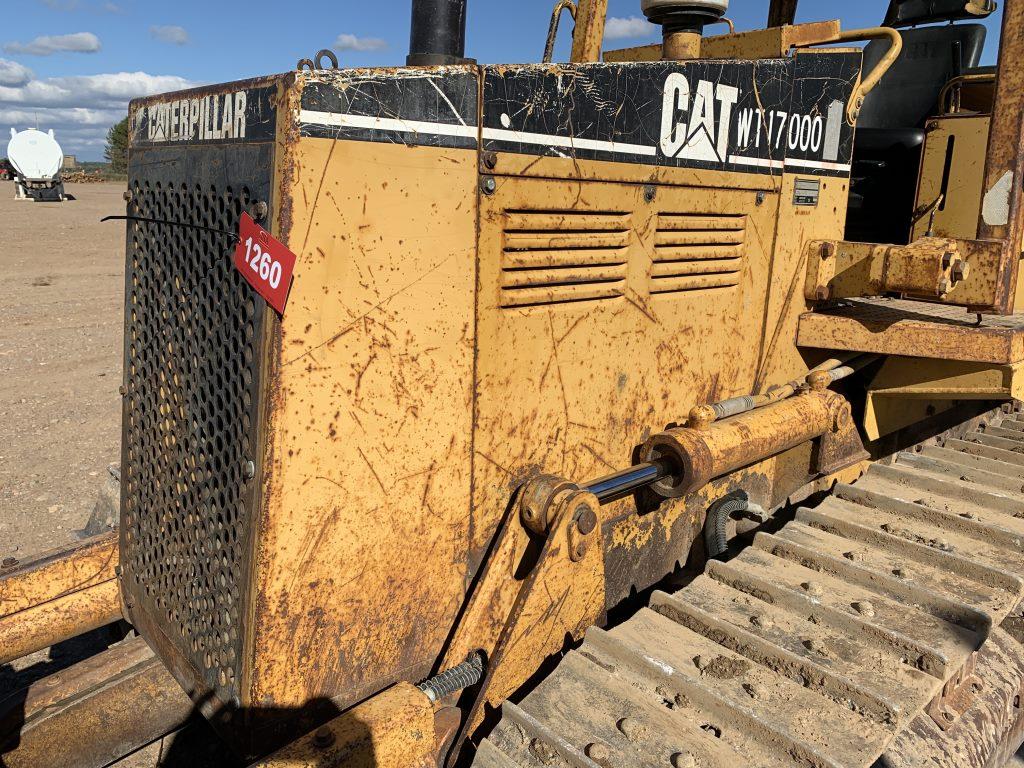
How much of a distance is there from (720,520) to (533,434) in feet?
2.89

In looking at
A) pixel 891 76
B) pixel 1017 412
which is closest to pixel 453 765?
pixel 1017 412

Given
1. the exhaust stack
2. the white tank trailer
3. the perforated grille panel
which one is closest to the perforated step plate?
the perforated grille panel

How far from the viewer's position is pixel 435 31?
7.55 feet

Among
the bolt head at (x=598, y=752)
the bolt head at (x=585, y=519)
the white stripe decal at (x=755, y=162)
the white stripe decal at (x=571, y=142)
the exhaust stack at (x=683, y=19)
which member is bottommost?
the bolt head at (x=598, y=752)

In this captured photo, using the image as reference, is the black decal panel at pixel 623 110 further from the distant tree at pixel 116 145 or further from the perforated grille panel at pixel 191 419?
the distant tree at pixel 116 145

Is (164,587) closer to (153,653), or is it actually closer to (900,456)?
(153,653)

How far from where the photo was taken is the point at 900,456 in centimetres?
310

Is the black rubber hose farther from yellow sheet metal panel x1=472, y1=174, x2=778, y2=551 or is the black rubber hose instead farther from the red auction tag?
the red auction tag

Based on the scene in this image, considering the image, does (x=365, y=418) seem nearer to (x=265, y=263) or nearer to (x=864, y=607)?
(x=265, y=263)

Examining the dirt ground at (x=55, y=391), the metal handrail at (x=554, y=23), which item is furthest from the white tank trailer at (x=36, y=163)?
the metal handrail at (x=554, y=23)

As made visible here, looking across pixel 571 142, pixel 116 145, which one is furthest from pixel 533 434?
pixel 116 145

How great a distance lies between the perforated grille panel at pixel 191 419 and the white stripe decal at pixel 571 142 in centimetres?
52

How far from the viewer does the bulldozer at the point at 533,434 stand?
1736mm

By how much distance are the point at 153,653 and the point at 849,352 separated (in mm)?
2379
